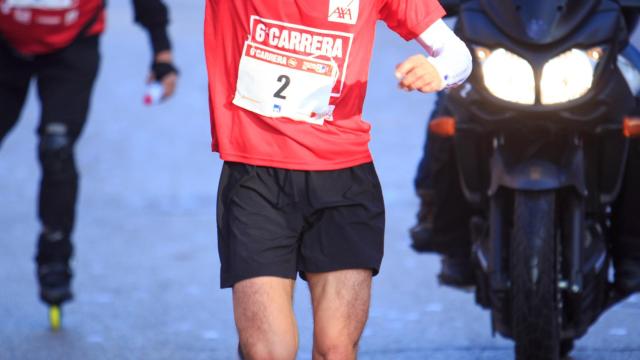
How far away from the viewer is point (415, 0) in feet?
16.0

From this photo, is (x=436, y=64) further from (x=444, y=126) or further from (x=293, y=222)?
(x=444, y=126)

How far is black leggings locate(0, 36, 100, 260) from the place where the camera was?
7.34 meters

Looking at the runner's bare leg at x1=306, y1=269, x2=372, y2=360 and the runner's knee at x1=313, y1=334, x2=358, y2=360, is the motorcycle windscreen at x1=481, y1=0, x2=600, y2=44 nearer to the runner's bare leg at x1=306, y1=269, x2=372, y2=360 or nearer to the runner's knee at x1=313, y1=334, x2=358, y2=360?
the runner's bare leg at x1=306, y1=269, x2=372, y2=360

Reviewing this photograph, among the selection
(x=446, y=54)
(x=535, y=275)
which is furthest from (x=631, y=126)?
(x=446, y=54)

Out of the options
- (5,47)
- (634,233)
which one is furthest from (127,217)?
(634,233)

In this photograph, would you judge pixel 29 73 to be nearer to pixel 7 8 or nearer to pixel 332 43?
pixel 7 8

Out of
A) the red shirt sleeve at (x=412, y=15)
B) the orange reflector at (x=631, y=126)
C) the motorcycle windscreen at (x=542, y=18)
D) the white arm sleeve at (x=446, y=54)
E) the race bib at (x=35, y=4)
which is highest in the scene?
the red shirt sleeve at (x=412, y=15)

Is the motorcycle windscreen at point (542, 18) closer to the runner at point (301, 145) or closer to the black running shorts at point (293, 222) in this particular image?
the runner at point (301, 145)

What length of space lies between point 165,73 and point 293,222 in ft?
8.72

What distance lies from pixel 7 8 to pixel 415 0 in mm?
2713

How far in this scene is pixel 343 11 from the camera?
188 inches

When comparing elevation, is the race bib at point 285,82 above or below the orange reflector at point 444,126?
above

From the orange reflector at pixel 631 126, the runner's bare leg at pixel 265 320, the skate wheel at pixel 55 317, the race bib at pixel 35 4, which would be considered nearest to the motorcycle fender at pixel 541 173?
the orange reflector at pixel 631 126

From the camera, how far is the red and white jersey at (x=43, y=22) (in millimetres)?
7125
